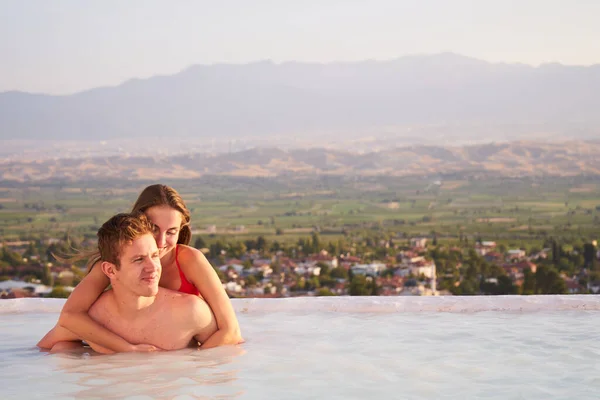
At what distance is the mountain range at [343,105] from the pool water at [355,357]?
2399 centimetres

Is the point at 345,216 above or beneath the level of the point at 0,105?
beneath

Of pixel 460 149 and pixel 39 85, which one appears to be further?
pixel 460 149

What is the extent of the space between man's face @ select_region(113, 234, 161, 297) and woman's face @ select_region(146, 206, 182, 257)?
0.09 meters

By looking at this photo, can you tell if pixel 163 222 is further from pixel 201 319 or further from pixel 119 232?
pixel 201 319

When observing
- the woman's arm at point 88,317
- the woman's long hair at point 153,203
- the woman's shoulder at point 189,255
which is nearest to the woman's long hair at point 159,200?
the woman's long hair at point 153,203

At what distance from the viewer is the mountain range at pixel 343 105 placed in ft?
98.7

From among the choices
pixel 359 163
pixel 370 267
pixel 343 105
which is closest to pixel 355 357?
pixel 370 267

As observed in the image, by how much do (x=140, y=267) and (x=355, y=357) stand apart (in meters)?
0.92

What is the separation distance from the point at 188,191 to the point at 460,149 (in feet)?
33.6

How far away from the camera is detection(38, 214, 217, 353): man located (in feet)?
10.00

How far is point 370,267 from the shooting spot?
21688mm

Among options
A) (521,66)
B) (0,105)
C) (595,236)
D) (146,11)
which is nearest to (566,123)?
(521,66)

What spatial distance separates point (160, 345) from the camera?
3379 millimetres

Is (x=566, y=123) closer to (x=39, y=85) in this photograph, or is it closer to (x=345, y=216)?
(x=345, y=216)
